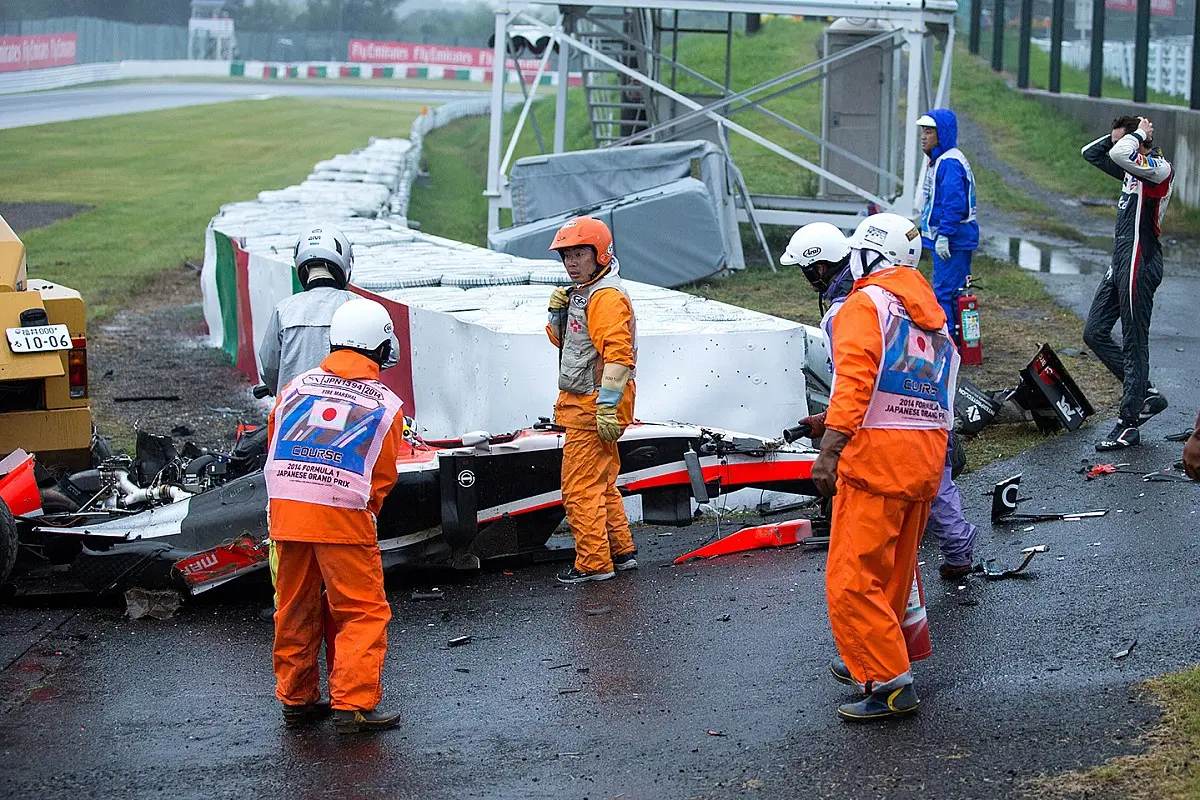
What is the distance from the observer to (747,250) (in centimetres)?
2052

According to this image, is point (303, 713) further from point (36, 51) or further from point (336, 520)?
point (36, 51)

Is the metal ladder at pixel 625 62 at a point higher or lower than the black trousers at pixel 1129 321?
higher

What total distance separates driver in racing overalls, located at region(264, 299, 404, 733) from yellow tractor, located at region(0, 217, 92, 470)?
3024 millimetres

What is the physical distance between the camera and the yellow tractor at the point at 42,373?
7.91m

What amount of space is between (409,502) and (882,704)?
2.96 metres

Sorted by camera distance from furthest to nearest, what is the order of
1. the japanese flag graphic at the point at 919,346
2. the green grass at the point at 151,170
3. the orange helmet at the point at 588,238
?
the green grass at the point at 151,170
the orange helmet at the point at 588,238
the japanese flag graphic at the point at 919,346

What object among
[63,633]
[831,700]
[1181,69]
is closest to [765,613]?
[831,700]

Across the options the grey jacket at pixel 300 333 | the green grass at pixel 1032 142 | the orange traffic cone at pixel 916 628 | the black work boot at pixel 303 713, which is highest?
the green grass at pixel 1032 142

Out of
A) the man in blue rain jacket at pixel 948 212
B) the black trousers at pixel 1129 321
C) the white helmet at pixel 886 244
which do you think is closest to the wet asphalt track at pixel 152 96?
the man in blue rain jacket at pixel 948 212

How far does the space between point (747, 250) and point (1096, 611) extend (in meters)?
14.5

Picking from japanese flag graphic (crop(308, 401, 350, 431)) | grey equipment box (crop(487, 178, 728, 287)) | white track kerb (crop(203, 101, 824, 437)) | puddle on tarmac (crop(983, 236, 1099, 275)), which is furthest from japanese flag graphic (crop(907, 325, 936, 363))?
puddle on tarmac (crop(983, 236, 1099, 275))

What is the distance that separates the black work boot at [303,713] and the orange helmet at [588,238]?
265 centimetres

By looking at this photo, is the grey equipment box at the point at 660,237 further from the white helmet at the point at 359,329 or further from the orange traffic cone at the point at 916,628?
the orange traffic cone at the point at 916,628

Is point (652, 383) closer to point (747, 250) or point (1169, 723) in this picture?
point (1169, 723)
